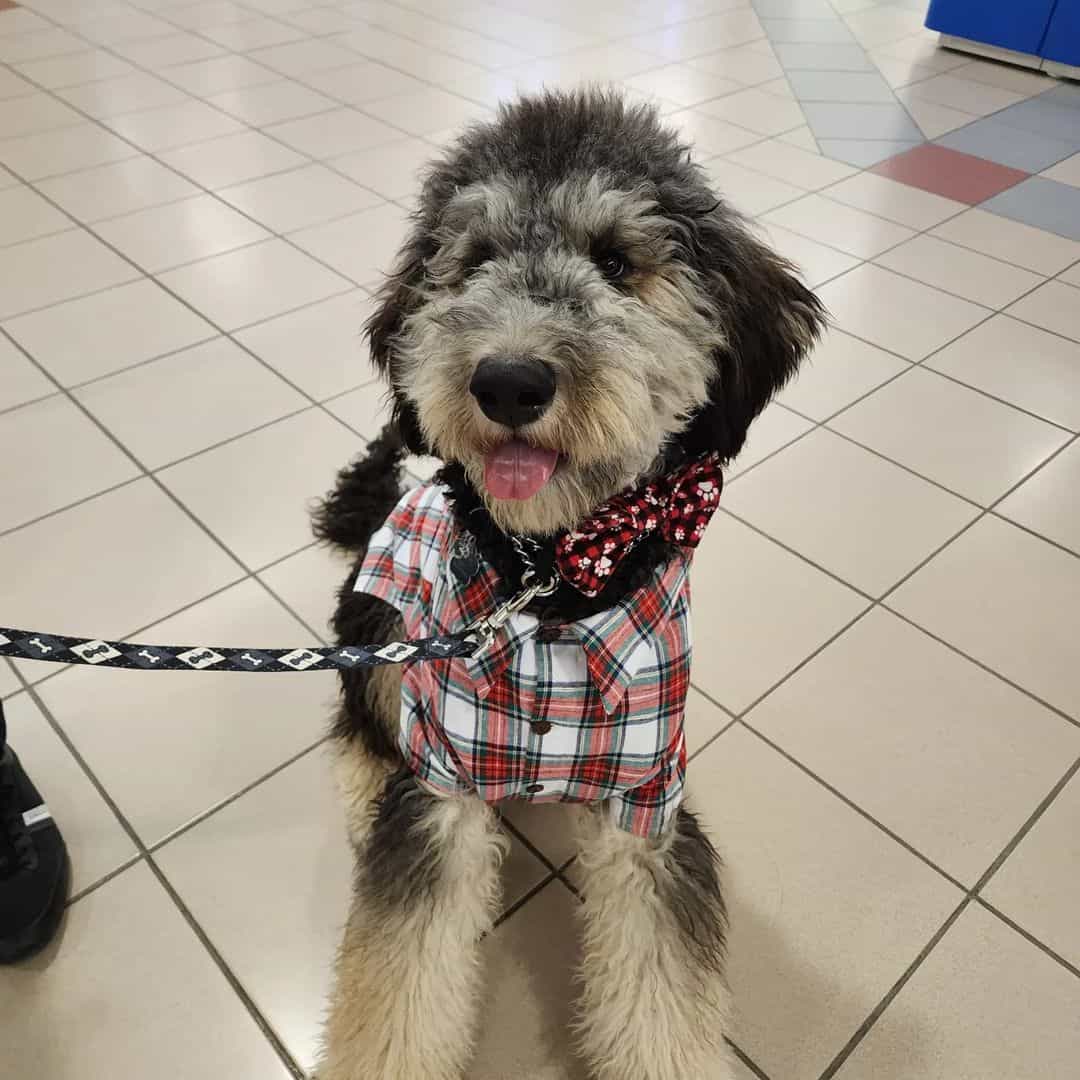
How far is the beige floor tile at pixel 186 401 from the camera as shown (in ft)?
7.04

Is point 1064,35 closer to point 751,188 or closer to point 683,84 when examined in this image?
point 683,84

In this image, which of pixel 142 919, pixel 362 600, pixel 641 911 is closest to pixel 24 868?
pixel 142 919

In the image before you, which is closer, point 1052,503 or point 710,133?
point 1052,503

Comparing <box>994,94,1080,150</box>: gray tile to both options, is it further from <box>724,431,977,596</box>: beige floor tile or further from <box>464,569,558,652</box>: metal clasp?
<box>464,569,558,652</box>: metal clasp

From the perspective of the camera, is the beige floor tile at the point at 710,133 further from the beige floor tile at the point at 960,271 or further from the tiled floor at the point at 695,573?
the beige floor tile at the point at 960,271

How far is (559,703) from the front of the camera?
1008 millimetres

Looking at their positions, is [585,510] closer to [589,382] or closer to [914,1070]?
[589,382]

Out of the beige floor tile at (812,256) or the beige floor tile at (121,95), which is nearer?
the beige floor tile at (812,256)

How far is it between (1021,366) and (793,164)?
156cm

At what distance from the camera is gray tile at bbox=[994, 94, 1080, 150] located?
160 inches

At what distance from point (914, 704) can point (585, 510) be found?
105 centimetres

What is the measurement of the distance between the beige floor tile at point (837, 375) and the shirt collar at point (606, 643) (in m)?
1.50

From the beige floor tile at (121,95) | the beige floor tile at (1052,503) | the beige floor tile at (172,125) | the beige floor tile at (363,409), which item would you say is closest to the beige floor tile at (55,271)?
the beige floor tile at (172,125)

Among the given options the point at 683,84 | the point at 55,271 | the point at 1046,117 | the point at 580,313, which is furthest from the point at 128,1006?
the point at 1046,117
